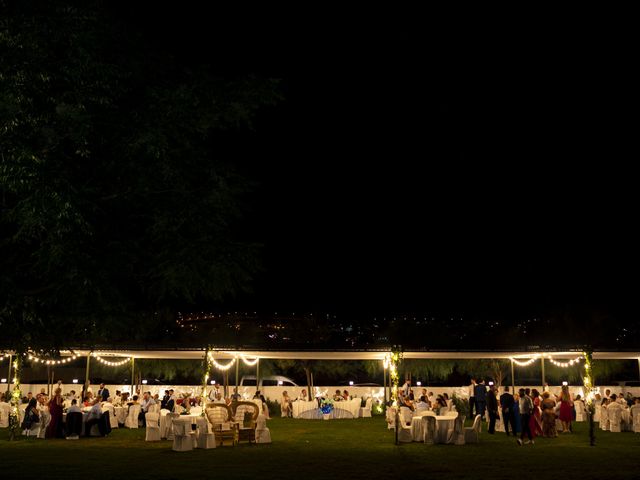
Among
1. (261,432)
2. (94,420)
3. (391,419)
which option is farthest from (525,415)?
(94,420)

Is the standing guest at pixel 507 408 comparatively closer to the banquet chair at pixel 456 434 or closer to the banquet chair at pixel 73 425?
the banquet chair at pixel 456 434

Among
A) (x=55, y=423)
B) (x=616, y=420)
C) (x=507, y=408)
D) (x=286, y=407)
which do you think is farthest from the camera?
(x=286, y=407)

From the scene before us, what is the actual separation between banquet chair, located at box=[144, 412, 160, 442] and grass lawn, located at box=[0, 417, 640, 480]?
1.16 ft

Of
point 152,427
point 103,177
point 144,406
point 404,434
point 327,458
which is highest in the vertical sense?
point 103,177

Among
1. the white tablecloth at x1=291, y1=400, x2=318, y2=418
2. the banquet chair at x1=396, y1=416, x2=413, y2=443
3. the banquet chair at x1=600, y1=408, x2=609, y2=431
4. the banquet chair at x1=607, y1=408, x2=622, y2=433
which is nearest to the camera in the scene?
the banquet chair at x1=396, y1=416, x2=413, y2=443

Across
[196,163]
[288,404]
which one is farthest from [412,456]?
[288,404]

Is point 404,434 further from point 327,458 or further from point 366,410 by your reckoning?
point 366,410

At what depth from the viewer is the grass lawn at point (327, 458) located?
1196 cm

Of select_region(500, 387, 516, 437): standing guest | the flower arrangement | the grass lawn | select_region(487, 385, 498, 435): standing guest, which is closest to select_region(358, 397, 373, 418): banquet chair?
the flower arrangement

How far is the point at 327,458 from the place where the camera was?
46.6 ft

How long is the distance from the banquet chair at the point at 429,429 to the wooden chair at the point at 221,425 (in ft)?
14.8

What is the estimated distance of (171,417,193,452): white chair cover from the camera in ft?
52.0

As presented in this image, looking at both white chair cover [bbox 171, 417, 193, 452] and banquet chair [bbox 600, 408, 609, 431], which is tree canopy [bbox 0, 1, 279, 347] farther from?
banquet chair [bbox 600, 408, 609, 431]

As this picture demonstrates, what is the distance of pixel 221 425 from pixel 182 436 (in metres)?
1.33
